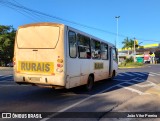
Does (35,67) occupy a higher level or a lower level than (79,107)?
higher

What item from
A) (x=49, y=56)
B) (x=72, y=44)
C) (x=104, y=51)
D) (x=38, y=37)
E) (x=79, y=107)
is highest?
(x=38, y=37)

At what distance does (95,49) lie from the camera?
48.2 feet

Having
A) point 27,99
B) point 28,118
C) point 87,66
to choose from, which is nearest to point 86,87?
point 87,66

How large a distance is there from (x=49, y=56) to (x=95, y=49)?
4277 millimetres

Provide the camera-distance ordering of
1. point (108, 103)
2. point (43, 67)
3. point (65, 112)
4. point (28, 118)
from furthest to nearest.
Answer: point (43, 67), point (108, 103), point (65, 112), point (28, 118)

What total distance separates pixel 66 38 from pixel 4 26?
2058 inches

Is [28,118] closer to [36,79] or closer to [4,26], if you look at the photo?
[36,79]

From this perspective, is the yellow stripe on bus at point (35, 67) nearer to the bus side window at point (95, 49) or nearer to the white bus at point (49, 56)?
the white bus at point (49, 56)

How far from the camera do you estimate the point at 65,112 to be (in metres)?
8.45

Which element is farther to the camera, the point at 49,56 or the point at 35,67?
the point at 35,67

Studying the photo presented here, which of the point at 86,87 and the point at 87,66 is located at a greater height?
the point at 87,66

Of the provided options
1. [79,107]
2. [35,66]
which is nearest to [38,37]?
[35,66]

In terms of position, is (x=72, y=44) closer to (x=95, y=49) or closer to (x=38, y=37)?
(x=38, y=37)

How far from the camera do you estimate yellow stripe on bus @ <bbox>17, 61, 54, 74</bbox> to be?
1091cm
